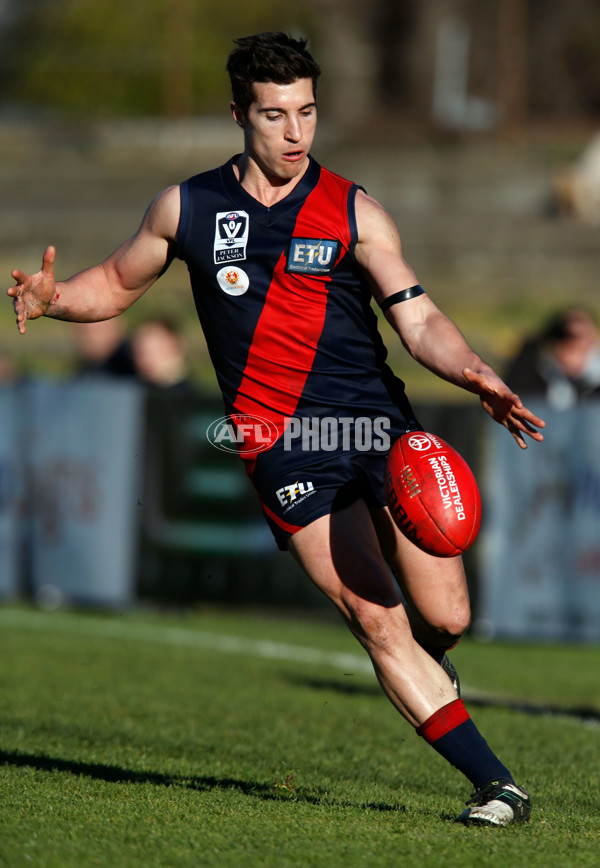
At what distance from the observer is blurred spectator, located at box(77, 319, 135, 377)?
11969mm

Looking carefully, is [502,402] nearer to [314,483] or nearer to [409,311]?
[409,311]

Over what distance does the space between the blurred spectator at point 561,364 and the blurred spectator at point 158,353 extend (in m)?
2.88

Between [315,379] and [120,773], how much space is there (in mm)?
1880

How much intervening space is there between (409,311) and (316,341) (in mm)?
380

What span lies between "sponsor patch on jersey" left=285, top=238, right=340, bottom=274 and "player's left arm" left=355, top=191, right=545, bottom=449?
0.10m

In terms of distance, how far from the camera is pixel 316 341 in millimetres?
5023

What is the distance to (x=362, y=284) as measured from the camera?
505cm

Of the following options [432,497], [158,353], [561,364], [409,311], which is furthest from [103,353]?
[432,497]

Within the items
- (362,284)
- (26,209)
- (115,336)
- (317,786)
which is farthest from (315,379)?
(26,209)

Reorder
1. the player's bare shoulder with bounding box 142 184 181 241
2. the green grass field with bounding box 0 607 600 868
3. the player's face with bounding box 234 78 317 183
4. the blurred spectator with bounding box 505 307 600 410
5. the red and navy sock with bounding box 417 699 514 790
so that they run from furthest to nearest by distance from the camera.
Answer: the blurred spectator with bounding box 505 307 600 410 → the player's bare shoulder with bounding box 142 184 181 241 → the player's face with bounding box 234 78 317 183 → the red and navy sock with bounding box 417 699 514 790 → the green grass field with bounding box 0 607 600 868

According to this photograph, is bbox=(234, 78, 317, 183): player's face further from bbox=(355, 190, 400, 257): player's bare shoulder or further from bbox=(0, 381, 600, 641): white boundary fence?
bbox=(0, 381, 600, 641): white boundary fence

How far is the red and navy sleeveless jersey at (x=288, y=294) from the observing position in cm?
496

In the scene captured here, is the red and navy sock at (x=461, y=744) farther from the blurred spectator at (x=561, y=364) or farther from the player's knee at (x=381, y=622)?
the blurred spectator at (x=561, y=364)

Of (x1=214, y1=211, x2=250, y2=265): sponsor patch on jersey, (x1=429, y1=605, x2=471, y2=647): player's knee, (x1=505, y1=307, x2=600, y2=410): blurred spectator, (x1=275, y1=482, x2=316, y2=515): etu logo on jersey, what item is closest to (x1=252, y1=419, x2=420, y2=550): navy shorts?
(x1=275, y1=482, x2=316, y2=515): etu logo on jersey
